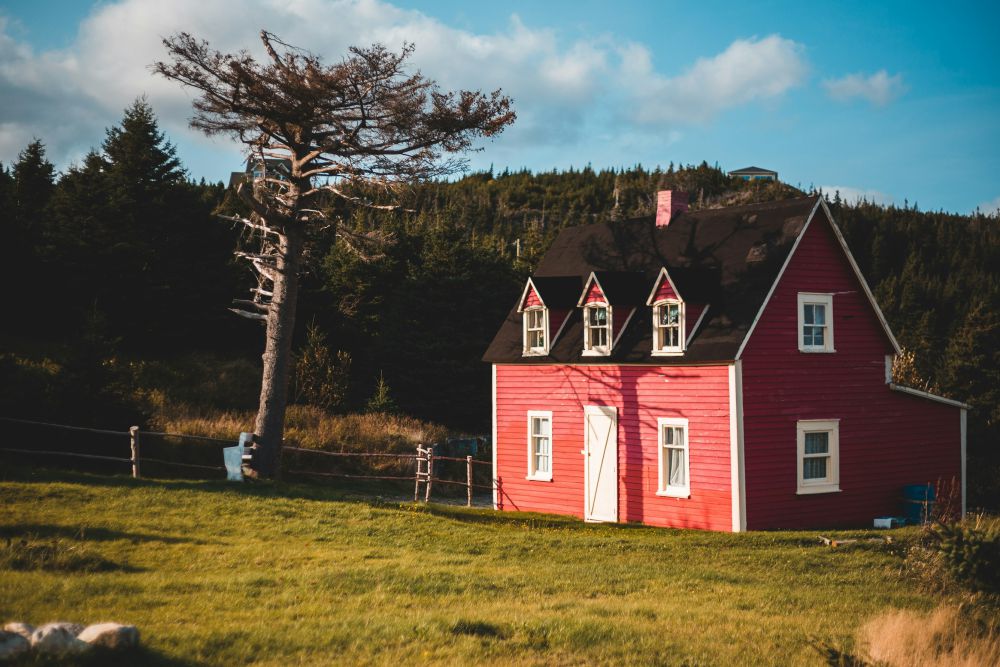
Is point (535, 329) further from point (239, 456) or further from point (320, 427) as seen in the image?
point (320, 427)

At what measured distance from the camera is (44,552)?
12.8 meters

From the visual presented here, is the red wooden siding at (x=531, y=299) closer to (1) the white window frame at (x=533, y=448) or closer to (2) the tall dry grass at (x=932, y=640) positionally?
(1) the white window frame at (x=533, y=448)

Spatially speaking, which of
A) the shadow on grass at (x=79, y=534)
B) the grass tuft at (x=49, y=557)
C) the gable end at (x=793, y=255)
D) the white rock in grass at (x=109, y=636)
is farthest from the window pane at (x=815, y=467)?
the white rock in grass at (x=109, y=636)

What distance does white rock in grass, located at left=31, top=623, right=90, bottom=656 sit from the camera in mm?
7867

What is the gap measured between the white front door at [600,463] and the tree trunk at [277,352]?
7.99 metres

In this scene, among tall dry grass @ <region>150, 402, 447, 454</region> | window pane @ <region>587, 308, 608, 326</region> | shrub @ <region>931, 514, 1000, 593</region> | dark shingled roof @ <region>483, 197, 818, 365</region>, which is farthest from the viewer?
tall dry grass @ <region>150, 402, 447, 454</region>

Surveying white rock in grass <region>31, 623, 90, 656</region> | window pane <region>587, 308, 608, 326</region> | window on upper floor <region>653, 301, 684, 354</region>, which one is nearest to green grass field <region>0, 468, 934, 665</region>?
white rock in grass <region>31, 623, 90, 656</region>

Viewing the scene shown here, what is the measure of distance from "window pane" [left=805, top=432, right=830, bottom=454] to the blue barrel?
2.79 meters

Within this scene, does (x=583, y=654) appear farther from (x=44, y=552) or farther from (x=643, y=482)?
(x=643, y=482)

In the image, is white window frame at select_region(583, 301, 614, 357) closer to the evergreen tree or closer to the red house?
the red house

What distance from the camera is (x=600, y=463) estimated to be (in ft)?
77.9

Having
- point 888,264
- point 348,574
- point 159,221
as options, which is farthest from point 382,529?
point 888,264

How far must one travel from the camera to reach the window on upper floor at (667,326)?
2211cm

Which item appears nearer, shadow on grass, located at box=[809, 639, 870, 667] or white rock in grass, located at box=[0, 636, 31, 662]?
white rock in grass, located at box=[0, 636, 31, 662]
